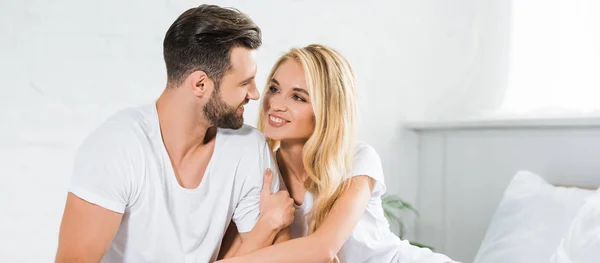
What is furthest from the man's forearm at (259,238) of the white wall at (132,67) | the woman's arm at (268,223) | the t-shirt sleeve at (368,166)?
the white wall at (132,67)

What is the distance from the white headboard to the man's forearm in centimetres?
122

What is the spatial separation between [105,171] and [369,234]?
0.86 m

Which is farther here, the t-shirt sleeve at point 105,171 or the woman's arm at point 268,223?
the woman's arm at point 268,223

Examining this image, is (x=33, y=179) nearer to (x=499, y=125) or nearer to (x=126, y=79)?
(x=126, y=79)

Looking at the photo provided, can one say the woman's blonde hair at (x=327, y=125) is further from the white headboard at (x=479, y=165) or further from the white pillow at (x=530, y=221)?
the white headboard at (x=479, y=165)

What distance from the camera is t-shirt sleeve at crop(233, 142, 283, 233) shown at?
6.24 ft

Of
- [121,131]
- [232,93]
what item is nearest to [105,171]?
[121,131]

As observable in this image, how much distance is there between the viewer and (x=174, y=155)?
1.81m

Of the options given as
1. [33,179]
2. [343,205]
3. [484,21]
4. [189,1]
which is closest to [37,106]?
[33,179]

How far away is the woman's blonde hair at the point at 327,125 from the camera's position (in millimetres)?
1987

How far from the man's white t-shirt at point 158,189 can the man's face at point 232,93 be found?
13 centimetres

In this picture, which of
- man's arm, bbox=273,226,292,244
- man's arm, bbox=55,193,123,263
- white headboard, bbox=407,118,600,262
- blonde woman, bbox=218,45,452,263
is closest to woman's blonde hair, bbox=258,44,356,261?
blonde woman, bbox=218,45,452,263

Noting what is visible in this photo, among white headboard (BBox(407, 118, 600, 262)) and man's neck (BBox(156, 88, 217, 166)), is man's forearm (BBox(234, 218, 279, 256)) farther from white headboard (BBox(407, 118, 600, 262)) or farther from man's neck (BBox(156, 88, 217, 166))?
white headboard (BBox(407, 118, 600, 262))

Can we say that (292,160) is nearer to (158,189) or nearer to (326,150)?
(326,150)
